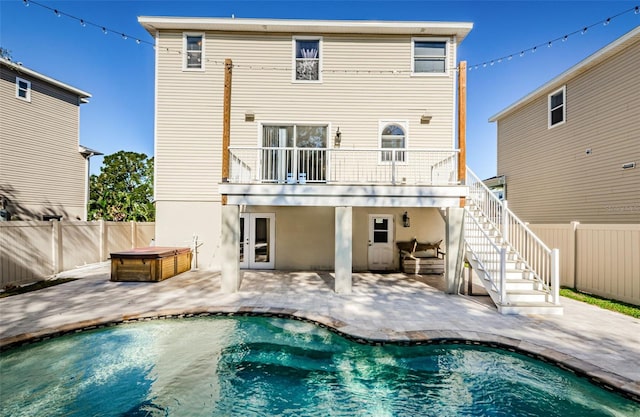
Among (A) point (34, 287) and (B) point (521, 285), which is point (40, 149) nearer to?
(A) point (34, 287)

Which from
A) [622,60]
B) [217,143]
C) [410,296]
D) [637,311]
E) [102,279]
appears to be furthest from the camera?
[217,143]

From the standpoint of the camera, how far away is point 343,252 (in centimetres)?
690

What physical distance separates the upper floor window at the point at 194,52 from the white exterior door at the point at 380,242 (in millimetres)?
7930

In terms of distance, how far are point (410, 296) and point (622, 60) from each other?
10.3 meters

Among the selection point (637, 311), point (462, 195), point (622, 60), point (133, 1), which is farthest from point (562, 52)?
point (133, 1)

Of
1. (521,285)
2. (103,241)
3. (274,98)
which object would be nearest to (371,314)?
(521,285)

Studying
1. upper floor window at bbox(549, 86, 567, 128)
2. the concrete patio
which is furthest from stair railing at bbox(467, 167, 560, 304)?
upper floor window at bbox(549, 86, 567, 128)

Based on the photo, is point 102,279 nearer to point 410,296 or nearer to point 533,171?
point 410,296

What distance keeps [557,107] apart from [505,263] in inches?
384

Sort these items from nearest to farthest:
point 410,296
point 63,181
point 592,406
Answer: point 592,406
point 410,296
point 63,181

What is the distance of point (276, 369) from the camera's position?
392 cm

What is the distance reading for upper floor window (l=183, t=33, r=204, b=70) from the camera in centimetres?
956

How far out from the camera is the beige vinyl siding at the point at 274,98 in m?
9.52

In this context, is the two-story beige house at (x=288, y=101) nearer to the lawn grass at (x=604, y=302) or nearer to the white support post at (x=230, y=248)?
the white support post at (x=230, y=248)
